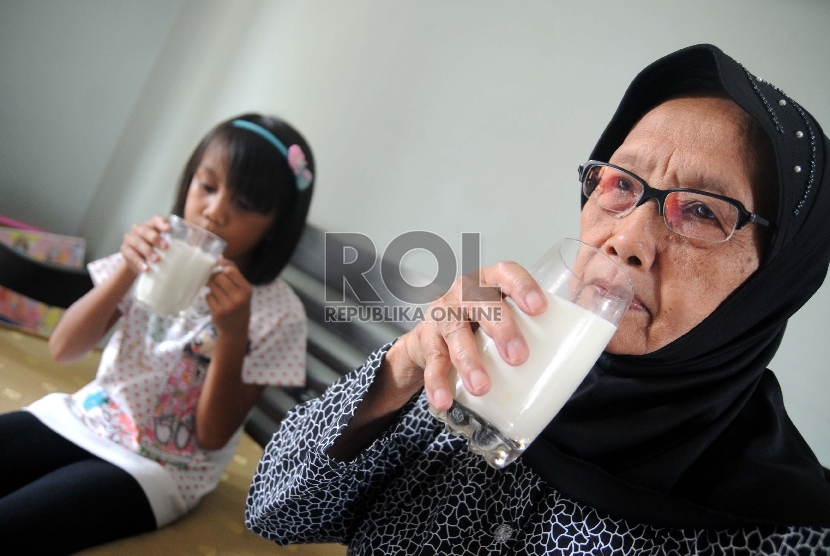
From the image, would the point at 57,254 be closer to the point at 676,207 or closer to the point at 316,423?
the point at 316,423

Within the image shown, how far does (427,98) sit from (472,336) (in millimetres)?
1424

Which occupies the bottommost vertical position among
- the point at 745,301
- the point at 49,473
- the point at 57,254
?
the point at 57,254

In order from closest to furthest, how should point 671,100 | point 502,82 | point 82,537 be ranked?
point 671,100 → point 82,537 → point 502,82

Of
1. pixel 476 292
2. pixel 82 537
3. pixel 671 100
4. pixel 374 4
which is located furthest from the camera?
pixel 374 4

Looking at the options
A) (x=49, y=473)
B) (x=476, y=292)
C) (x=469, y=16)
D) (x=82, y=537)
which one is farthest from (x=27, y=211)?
(x=476, y=292)

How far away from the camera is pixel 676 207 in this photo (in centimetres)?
86

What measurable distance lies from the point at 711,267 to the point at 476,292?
1.25 ft

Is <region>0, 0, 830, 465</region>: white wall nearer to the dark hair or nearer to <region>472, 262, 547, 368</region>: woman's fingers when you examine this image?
the dark hair

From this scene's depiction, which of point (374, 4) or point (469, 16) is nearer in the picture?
point (469, 16)

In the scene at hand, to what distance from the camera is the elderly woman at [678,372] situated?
82 centimetres

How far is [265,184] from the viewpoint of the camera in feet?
5.34

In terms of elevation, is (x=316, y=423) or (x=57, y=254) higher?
(x=316, y=423)

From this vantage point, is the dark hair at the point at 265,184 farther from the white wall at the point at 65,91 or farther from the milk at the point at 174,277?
the white wall at the point at 65,91

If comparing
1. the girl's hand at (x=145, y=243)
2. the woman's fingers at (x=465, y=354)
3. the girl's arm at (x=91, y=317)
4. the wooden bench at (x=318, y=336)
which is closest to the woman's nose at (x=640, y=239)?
the woman's fingers at (x=465, y=354)
